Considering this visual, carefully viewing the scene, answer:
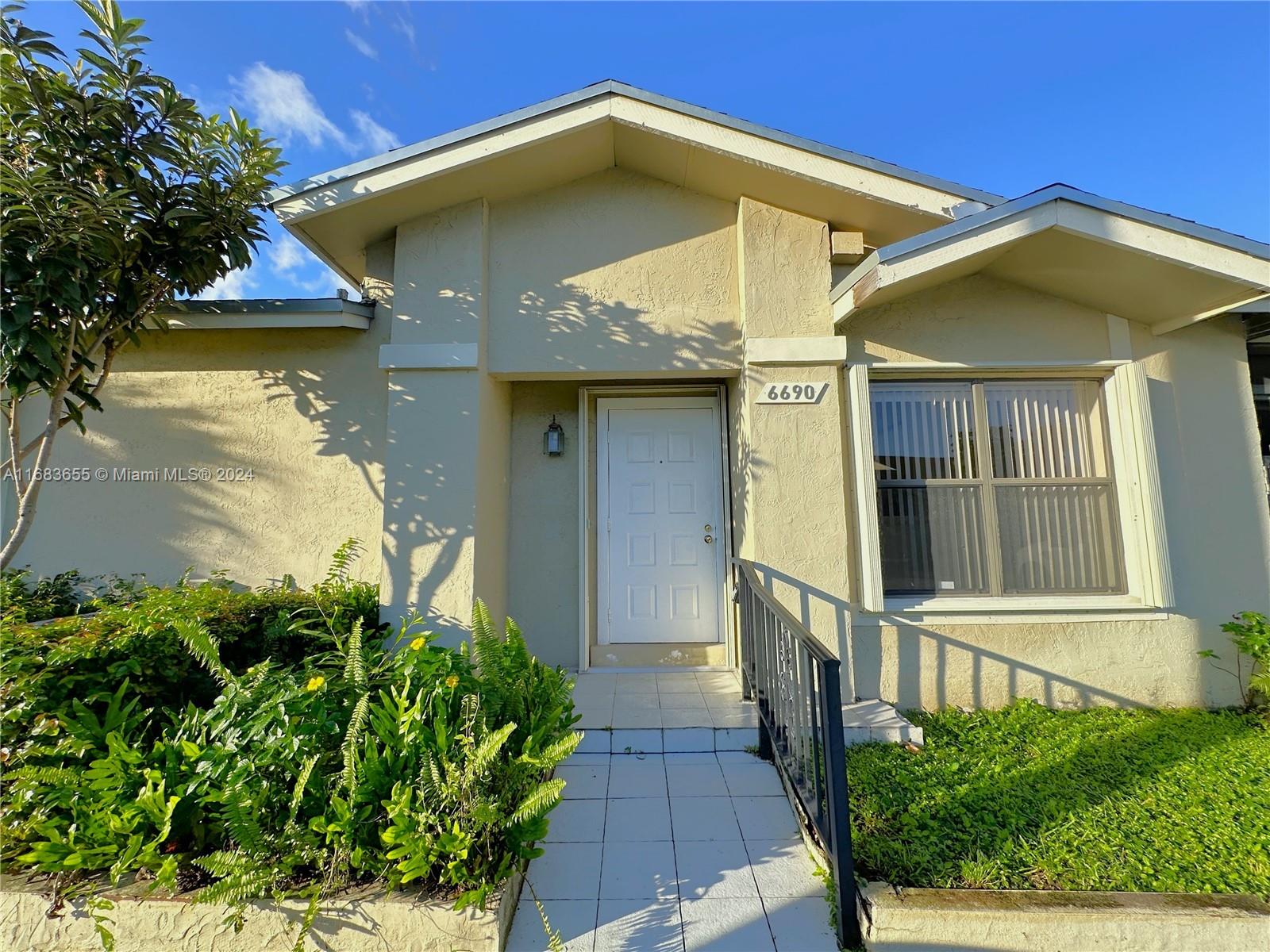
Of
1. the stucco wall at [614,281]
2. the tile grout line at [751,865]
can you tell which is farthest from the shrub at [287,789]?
the stucco wall at [614,281]

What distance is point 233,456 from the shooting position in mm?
4383

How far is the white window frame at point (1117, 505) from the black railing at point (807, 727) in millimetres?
1112

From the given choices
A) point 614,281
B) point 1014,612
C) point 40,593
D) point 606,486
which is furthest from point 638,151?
point 40,593

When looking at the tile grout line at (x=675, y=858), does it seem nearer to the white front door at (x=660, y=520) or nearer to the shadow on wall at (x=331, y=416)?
the white front door at (x=660, y=520)

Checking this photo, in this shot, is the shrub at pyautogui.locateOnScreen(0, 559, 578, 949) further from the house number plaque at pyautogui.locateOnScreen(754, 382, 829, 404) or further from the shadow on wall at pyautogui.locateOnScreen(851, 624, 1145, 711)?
the house number plaque at pyautogui.locateOnScreen(754, 382, 829, 404)

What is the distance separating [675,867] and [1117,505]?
422 cm

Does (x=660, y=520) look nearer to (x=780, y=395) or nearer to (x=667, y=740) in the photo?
(x=780, y=395)

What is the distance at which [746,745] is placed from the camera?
3.36 meters

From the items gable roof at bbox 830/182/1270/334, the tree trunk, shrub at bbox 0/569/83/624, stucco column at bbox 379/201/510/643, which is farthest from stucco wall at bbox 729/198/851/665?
shrub at bbox 0/569/83/624

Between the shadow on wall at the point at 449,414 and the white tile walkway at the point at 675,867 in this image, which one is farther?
the shadow on wall at the point at 449,414

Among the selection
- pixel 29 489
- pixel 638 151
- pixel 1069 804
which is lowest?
pixel 1069 804

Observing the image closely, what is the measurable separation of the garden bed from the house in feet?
1.48

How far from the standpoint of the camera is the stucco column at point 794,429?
387 centimetres

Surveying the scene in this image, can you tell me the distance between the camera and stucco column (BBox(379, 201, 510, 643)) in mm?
3869
